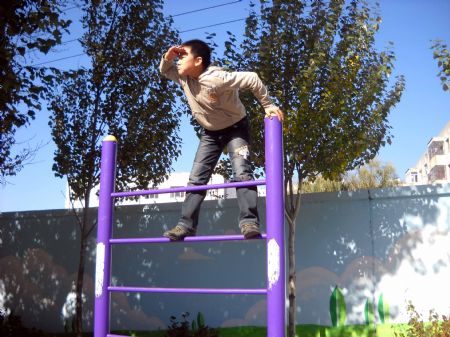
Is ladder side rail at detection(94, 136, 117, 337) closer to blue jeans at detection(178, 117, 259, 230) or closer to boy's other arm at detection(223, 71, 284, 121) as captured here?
blue jeans at detection(178, 117, 259, 230)

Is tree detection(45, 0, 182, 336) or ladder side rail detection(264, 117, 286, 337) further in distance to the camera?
tree detection(45, 0, 182, 336)

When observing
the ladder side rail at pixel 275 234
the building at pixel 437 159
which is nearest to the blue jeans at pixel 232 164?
the ladder side rail at pixel 275 234

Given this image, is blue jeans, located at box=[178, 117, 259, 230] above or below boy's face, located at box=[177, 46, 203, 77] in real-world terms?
below

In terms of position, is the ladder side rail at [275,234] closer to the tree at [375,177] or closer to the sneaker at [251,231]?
the sneaker at [251,231]

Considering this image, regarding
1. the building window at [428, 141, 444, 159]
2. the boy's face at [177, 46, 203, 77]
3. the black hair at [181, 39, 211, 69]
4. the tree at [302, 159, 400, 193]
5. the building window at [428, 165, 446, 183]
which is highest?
the building window at [428, 141, 444, 159]

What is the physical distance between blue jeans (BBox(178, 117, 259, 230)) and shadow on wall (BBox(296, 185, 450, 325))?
14.1 feet

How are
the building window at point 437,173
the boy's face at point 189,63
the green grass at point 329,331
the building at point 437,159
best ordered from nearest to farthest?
the boy's face at point 189,63 < the green grass at point 329,331 < the building at point 437,159 < the building window at point 437,173

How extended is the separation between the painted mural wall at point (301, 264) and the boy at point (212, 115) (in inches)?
169

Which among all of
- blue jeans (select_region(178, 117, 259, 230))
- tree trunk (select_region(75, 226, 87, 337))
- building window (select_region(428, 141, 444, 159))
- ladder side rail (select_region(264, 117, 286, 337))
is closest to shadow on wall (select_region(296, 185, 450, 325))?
tree trunk (select_region(75, 226, 87, 337))

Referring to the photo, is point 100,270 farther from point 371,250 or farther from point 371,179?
point 371,179

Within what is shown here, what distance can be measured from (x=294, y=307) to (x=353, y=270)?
3.14 ft

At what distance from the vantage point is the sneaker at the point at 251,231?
293 centimetres

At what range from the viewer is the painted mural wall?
6.79m

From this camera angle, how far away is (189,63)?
128 inches
